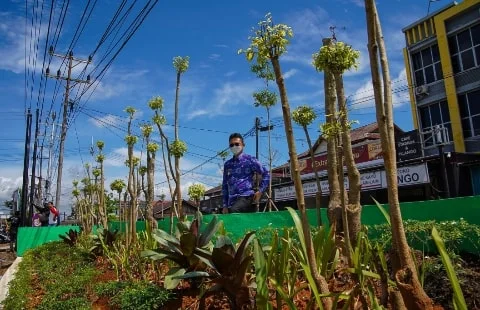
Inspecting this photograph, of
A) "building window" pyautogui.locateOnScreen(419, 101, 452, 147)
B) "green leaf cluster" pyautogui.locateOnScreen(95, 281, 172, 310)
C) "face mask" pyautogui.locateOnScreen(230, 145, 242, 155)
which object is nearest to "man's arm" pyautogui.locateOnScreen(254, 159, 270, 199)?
"face mask" pyautogui.locateOnScreen(230, 145, 242, 155)

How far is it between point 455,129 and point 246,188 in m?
15.4

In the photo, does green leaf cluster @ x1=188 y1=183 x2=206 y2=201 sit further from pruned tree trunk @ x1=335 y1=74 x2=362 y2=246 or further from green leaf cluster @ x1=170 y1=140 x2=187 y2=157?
pruned tree trunk @ x1=335 y1=74 x2=362 y2=246

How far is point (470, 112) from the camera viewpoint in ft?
59.0

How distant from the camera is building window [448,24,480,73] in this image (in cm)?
1781

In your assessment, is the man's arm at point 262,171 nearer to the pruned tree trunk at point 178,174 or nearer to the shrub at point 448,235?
the pruned tree trunk at point 178,174

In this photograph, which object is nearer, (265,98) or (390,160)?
(390,160)

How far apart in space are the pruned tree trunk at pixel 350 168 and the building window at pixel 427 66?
60.8 ft

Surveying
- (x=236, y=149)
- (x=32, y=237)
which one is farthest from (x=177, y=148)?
(x=32, y=237)

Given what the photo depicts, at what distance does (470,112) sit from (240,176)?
51.1 feet

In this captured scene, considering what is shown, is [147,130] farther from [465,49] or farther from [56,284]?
[465,49]

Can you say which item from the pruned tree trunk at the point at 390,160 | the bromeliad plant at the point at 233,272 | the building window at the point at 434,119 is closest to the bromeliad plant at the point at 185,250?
the bromeliad plant at the point at 233,272

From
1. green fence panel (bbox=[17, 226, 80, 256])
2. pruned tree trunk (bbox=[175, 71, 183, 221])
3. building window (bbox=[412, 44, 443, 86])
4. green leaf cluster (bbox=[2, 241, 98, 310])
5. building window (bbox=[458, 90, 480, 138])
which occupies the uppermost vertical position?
building window (bbox=[412, 44, 443, 86])

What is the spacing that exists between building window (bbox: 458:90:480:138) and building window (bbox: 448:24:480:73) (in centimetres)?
127

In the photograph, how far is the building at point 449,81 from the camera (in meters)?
17.7
